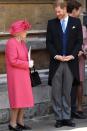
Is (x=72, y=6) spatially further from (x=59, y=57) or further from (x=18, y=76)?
(x=18, y=76)

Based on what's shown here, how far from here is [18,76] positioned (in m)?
7.21

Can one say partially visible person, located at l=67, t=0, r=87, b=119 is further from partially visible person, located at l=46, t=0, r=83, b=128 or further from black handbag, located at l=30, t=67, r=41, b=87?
black handbag, located at l=30, t=67, r=41, b=87

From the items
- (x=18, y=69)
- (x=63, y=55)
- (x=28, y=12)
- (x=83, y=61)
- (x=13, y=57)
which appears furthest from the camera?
(x=83, y=61)

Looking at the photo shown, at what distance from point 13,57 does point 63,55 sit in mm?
843

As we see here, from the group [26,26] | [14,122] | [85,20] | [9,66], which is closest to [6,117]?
[14,122]

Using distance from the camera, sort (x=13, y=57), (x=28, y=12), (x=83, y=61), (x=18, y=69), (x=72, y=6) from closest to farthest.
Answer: (x=13, y=57) → (x=18, y=69) → (x=72, y=6) → (x=28, y=12) → (x=83, y=61)

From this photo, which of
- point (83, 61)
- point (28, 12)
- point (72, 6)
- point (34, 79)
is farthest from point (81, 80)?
point (28, 12)

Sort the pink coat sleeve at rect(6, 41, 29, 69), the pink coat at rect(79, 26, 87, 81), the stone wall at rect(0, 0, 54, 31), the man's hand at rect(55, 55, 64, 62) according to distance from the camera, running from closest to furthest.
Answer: the pink coat sleeve at rect(6, 41, 29, 69), the man's hand at rect(55, 55, 64, 62), the stone wall at rect(0, 0, 54, 31), the pink coat at rect(79, 26, 87, 81)

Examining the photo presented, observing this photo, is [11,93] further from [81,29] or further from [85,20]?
[85,20]

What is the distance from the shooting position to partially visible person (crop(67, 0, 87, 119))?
8054 mm

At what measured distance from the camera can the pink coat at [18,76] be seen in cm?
714

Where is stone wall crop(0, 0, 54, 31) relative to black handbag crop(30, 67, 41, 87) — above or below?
above

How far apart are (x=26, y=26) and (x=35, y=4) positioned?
1.20 m

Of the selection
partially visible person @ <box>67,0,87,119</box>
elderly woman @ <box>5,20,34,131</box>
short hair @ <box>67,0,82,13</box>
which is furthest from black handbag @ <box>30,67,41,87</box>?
short hair @ <box>67,0,82,13</box>
